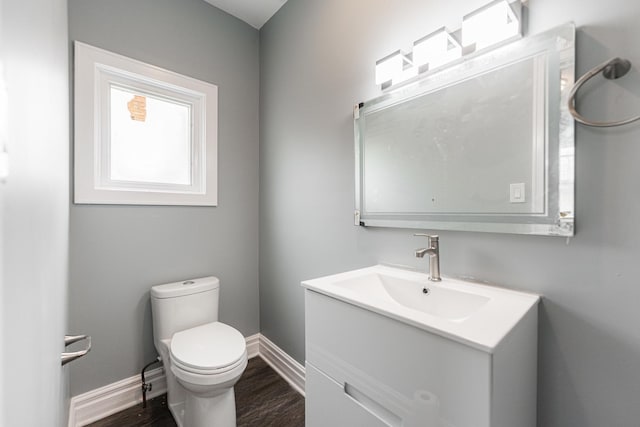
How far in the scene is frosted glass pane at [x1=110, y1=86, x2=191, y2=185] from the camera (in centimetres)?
175

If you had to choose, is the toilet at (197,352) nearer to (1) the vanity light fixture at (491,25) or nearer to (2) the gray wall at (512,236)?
(2) the gray wall at (512,236)

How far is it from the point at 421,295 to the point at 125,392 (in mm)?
1864

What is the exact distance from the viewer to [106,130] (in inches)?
65.7

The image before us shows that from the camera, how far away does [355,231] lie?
59.5 inches

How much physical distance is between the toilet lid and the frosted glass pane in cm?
103

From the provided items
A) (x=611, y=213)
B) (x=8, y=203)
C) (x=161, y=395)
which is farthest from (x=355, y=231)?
(x=161, y=395)

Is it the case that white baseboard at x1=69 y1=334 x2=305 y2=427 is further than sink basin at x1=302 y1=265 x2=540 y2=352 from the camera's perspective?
Yes

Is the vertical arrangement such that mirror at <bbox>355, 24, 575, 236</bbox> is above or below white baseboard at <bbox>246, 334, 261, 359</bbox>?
above

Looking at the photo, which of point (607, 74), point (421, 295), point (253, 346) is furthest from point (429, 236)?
point (253, 346)

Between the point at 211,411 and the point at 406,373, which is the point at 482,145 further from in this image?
the point at 211,411

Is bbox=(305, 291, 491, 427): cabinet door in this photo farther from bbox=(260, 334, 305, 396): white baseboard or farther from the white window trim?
the white window trim

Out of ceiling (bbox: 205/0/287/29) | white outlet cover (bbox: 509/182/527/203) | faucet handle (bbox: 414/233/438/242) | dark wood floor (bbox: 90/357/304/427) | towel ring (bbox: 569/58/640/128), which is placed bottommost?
dark wood floor (bbox: 90/357/304/427)

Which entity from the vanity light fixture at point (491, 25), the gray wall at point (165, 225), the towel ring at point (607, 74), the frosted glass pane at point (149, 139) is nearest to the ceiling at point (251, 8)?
the gray wall at point (165, 225)

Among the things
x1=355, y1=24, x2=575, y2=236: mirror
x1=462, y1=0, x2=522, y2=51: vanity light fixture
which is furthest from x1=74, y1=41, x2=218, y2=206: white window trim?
x1=462, y1=0, x2=522, y2=51: vanity light fixture
